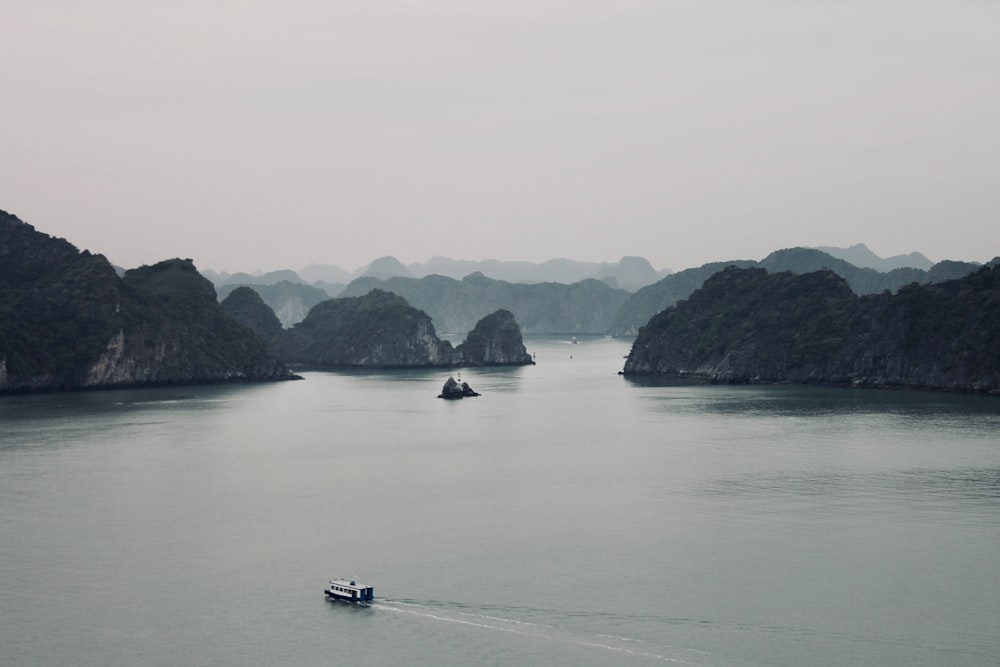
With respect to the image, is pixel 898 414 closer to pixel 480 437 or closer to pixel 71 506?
pixel 480 437

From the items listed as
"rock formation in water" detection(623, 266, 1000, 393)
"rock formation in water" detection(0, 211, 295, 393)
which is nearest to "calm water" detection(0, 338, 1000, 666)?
"rock formation in water" detection(623, 266, 1000, 393)

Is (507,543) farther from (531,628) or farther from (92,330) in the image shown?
(92,330)

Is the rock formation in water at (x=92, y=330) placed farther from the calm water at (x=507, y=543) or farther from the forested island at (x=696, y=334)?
the calm water at (x=507, y=543)

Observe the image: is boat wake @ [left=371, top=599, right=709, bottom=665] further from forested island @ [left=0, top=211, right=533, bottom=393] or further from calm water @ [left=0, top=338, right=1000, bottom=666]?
forested island @ [left=0, top=211, right=533, bottom=393]

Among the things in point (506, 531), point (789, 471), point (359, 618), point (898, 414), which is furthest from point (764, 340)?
point (359, 618)

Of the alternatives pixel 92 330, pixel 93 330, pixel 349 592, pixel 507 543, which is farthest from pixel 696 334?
pixel 349 592

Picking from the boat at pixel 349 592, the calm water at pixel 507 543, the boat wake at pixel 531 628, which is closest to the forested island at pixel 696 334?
the calm water at pixel 507 543
